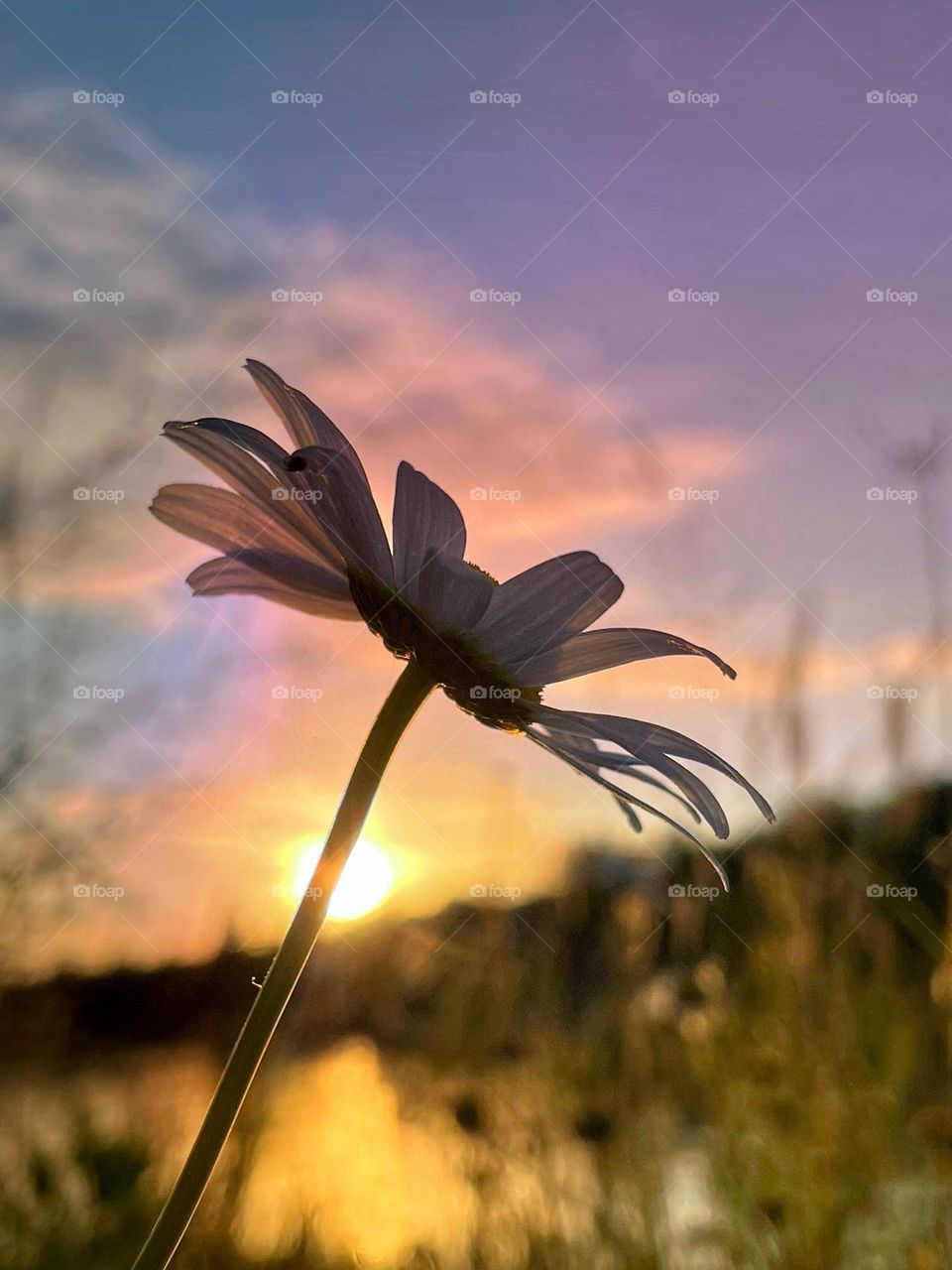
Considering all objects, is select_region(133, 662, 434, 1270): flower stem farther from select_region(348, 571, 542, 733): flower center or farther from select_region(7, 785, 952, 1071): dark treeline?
select_region(7, 785, 952, 1071): dark treeline

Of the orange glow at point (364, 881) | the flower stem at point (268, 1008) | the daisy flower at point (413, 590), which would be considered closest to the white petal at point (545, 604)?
the daisy flower at point (413, 590)

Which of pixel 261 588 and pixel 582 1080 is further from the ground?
pixel 261 588

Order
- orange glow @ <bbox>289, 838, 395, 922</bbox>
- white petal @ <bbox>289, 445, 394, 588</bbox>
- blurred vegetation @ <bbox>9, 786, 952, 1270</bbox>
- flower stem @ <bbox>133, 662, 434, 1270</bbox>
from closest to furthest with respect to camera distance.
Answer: flower stem @ <bbox>133, 662, 434, 1270</bbox>, white petal @ <bbox>289, 445, 394, 588</bbox>, orange glow @ <bbox>289, 838, 395, 922</bbox>, blurred vegetation @ <bbox>9, 786, 952, 1270</bbox>

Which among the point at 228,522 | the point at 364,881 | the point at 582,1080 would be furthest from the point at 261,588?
the point at 582,1080

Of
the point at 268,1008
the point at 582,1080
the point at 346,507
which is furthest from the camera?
the point at 582,1080

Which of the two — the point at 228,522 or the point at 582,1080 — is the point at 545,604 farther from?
the point at 582,1080

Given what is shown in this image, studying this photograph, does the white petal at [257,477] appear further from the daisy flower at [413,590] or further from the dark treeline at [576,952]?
the dark treeline at [576,952]

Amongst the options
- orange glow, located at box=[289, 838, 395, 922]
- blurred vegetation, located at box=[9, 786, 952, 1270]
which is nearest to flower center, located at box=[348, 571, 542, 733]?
orange glow, located at box=[289, 838, 395, 922]
